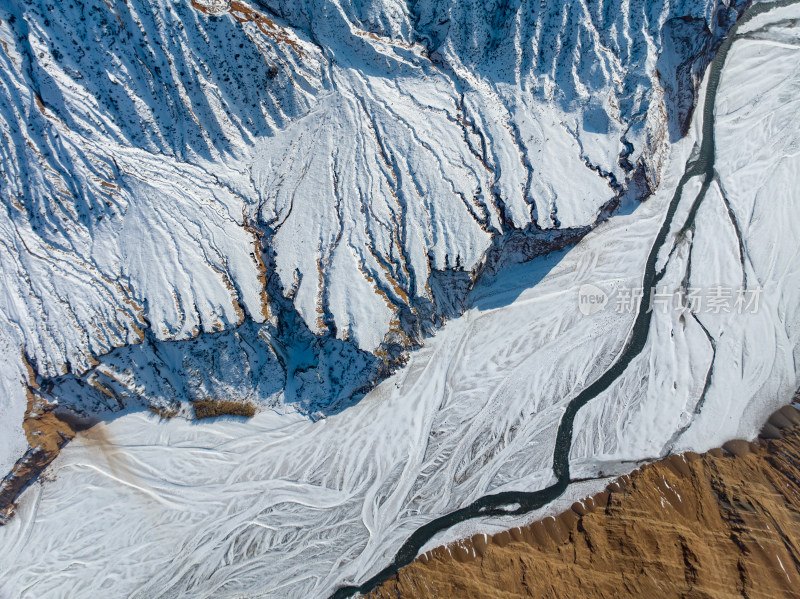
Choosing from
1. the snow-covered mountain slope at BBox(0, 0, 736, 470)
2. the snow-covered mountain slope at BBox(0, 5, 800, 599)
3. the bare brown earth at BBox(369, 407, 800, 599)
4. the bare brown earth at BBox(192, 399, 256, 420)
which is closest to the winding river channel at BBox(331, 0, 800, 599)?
the snow-covered mountain slope at BBox(0, 5, 800, 599)

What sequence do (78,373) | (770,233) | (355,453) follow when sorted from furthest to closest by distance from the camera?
1. (770,233)
2. (355,453)
3. (78,373)

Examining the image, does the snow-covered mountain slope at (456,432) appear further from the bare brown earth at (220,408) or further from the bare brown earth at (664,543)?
the bare brown earth at (664,543)

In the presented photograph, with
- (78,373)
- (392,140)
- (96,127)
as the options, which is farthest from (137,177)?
(392,140)

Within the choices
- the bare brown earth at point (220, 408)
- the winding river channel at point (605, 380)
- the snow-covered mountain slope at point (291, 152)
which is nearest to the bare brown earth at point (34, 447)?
the snow-covered mountain slope at point (291, 152)

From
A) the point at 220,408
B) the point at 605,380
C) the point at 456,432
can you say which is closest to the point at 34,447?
the point at 220,408

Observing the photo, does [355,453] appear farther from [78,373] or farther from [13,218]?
[13,218]
